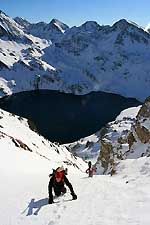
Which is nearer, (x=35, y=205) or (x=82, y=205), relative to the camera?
(x=82, y=205)

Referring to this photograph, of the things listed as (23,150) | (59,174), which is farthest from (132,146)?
(59,174)

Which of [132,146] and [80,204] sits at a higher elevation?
[132,146]

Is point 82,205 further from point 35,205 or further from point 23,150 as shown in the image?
point 23,150

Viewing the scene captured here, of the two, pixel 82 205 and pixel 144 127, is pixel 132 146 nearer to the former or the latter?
pixel 144 127

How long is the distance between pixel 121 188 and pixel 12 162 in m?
20.0

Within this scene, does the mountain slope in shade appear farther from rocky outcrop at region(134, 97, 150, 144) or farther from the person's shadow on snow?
rocky outcrop at region(134, 97, 150, 144)

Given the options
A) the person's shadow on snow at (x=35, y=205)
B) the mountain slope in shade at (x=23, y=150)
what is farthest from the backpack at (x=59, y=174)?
the mountain slope in shade at (x=23, y=150)

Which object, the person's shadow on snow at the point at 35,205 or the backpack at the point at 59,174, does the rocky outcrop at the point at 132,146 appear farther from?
the backpack at the point at 59,174

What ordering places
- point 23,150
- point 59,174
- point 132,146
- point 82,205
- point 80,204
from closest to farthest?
point 82,205, point 80,204, point 59,174, point 23,150, point 132,146

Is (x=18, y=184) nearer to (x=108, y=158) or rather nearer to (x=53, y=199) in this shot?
(x=53, y=199)

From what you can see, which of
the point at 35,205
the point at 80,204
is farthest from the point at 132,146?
the point at 80,204

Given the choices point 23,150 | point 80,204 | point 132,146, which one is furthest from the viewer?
point 132,146

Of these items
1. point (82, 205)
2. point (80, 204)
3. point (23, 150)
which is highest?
point (23, 150)

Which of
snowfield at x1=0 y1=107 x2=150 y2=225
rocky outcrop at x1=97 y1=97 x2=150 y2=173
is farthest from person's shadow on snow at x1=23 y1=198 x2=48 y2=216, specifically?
rocky outcrop at x1=97 y1=97 x2=150 y2=173
